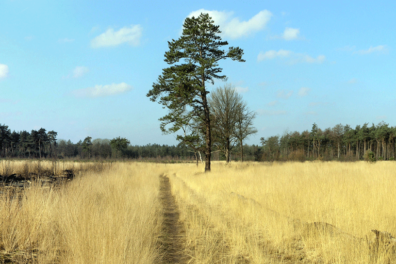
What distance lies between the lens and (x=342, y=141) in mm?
78688

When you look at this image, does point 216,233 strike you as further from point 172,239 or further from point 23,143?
point 23,143

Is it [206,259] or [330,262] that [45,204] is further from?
[330,262]

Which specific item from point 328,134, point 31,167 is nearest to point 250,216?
point 31,167

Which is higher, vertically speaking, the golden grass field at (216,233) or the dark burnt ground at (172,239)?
the golden grass field at (216,233)

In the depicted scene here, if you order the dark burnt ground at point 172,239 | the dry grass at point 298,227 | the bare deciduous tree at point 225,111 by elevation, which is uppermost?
the bare deciduous tree at point 225,111

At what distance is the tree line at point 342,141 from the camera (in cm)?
6681

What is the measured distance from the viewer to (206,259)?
12.8ft

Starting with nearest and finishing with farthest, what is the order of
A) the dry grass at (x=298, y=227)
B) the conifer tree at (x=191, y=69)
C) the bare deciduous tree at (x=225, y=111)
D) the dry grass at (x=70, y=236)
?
the dry grass at (x=70, y=236) → the dry grass at (x=298, y=227) → the conifer tree at (x=191, y=69) → the bare deciduous tree at (x=225, y=111)

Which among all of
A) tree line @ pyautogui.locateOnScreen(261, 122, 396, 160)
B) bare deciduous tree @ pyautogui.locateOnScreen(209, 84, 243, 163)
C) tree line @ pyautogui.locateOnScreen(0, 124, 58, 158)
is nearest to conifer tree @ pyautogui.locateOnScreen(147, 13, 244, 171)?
bare deciduous tree @ pyautogui.locateOnScreen(209, 84, 243, 163)

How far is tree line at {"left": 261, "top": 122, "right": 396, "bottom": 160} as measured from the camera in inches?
2630

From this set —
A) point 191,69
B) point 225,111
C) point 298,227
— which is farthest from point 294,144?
point 298,227

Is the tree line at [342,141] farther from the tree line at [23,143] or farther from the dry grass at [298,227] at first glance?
the tree line at [23,143]

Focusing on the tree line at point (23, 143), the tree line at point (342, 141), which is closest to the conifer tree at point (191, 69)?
the tree line at point (342, 141)

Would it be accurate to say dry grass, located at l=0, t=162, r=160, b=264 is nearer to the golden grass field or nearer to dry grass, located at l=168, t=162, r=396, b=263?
the golden grass field
